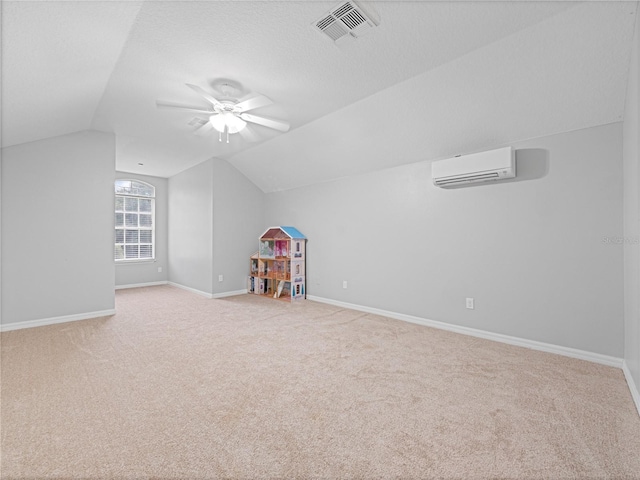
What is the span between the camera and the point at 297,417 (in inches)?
76.0

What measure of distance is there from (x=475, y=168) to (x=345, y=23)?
2.03m

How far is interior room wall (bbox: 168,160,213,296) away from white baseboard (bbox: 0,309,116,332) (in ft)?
5.60

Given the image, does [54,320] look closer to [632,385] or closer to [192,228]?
[192,228]

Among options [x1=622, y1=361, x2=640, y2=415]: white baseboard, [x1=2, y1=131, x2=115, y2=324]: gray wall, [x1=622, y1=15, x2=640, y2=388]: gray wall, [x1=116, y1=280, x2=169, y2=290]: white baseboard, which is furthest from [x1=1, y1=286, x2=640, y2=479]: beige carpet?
[x1=116, y1=280, x2=169, y2=290]: white baseboard

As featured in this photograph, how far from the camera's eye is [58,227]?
403 centimetres

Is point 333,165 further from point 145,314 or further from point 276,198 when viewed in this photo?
point 145,314

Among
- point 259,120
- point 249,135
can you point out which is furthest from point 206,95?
point 249,135

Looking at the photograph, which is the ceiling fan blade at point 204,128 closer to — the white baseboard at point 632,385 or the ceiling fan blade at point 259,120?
the ceiling fan blade at point 259,120

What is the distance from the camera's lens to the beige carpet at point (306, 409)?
5.02 ft

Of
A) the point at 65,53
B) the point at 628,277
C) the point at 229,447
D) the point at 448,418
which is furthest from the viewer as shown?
the point at 628,277

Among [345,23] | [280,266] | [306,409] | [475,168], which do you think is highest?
[345,23]

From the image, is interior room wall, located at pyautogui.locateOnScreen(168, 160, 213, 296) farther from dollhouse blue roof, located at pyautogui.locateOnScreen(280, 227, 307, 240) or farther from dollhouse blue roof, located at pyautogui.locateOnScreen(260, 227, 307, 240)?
dollhouse blue roof, located at pyautogui.locateOnScreen(280, 227, 307, 240)

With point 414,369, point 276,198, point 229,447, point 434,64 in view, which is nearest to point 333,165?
point 276,198

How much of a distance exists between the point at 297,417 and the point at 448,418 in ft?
3.23
